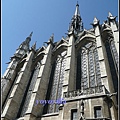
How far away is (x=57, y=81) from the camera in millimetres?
13602

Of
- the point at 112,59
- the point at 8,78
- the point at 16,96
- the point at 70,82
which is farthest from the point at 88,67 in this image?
the point at 8,78

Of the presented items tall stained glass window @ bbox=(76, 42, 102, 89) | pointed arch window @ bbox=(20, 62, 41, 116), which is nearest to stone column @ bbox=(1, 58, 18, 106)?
pointed arch window @ bbox=(20, 62, 41, 116)

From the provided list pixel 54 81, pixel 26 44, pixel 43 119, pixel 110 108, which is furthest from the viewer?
pixel 26 44

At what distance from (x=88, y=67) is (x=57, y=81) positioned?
308 centimetres

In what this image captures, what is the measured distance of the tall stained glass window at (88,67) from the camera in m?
11.7

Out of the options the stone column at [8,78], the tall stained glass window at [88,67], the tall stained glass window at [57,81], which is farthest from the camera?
the stone column at [8,78]

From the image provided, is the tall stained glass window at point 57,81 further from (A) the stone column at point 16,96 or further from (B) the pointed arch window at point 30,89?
(A) the stone column at point 16,96

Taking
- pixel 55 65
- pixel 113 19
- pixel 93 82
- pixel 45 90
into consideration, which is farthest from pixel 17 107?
pixel 113 19

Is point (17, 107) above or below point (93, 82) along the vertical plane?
below

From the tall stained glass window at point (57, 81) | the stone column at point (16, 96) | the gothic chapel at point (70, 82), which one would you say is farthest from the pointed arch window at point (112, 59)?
the stone column at point (16, 96)

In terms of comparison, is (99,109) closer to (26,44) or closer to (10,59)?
(10,59)

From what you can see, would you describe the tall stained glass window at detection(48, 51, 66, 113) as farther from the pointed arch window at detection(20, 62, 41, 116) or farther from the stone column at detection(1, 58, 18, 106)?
the stone column at detection(1, 58, 18, 106)

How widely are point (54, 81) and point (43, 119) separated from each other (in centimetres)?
410

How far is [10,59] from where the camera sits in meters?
20.7
